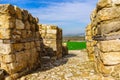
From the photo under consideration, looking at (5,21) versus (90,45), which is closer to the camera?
(5,21)

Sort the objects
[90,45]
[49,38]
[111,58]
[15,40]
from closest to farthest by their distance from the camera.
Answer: [111,58], [15,40], [90,45], [49,38]

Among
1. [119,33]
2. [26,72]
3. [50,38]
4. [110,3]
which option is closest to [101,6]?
[110,3]

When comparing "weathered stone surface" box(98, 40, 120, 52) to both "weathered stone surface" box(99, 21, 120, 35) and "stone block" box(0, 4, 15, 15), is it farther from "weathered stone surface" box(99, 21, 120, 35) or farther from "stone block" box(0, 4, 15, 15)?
"stone block" box(0, 4, 15, 15)

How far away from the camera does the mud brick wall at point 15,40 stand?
582cm

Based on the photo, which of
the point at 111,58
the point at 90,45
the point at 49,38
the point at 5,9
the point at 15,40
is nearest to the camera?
the point at 111,58

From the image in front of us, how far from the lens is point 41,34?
441 inches

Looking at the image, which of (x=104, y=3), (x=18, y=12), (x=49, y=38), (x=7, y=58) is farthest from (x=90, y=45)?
(x=104, y=3)

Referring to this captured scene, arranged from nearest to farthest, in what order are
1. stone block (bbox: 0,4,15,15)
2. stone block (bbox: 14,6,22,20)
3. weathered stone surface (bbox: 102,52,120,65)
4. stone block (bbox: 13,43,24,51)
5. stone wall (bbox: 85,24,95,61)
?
weathered stone surface (bbox: 102,52,120,65)
stone block (bbox: 0,4,15,15)
stone block (bbox: 13,43,24,51)
stone block (bbox: 14,6,22,20)
stone wall (bbox: 85,24,95,61)

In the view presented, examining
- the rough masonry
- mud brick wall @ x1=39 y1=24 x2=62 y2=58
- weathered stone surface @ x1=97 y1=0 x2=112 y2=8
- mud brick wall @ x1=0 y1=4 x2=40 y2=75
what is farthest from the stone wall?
weathered stone surface @ x1=97 y1=0 x2=112 y2=8

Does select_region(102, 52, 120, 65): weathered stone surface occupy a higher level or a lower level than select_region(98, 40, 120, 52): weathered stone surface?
A: lower

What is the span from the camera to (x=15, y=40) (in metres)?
6.14

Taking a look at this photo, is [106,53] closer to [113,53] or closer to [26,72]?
[113,53]

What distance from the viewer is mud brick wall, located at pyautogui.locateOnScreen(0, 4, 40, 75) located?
582 centimetres

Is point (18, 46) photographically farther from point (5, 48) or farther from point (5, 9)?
point (5, 9)
